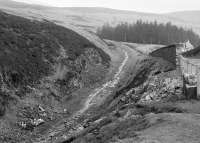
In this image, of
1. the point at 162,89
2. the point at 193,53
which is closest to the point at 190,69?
the point at 162,89

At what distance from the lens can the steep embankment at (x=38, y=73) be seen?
35888 mm

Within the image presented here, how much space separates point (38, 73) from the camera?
47.8 metres

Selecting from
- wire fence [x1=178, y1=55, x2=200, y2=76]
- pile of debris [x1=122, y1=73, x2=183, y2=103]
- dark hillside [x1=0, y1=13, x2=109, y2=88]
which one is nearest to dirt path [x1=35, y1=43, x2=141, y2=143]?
pile of debris [x1=122, y1=73, x2=183, y2=103]

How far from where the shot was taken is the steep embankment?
35888 mm

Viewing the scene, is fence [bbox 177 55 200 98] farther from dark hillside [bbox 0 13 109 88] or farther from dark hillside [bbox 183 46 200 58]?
dark hillside [bbox 0 13 109 88]

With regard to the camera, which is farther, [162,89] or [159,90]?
[159,90]

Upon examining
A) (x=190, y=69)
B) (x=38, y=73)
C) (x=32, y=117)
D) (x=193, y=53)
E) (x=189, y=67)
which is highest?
(x=189, y=67)

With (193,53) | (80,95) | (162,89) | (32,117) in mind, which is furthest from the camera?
(80,95)

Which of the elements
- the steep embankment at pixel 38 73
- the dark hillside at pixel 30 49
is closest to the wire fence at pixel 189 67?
the steep embankment at pixel 38 73

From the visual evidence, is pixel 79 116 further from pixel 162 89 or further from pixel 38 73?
pixel 38 73

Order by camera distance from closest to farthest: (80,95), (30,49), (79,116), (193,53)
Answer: (79,116)
(193,53)
(80,95)
(30,49)

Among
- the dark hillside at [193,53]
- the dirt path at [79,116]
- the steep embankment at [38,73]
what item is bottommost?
the dirt path at [79,116]

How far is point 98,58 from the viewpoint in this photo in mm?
69562

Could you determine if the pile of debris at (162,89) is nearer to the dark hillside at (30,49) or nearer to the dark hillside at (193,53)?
the dark hillside at (193,53)
